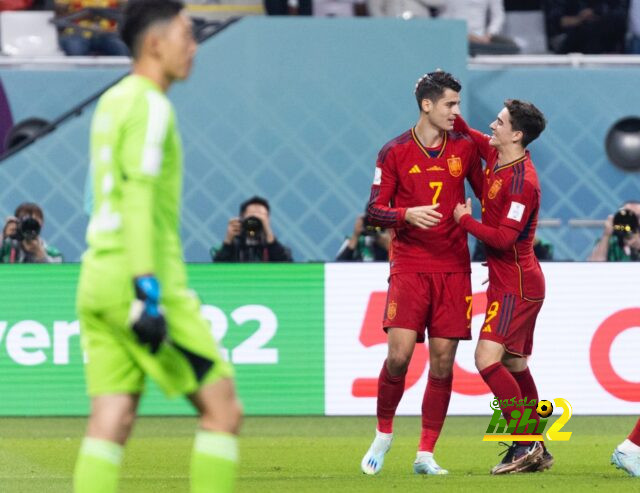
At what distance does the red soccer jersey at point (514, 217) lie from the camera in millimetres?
8203

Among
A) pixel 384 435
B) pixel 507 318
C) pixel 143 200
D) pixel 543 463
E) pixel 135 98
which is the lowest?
pixel 543 463

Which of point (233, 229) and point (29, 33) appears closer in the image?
point (233, 229)

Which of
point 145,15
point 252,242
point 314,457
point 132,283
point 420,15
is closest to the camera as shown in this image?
point 132,283

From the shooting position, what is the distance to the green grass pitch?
778 cm

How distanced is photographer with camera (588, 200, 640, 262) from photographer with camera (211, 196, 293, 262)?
2.72 meters

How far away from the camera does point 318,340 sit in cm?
1220

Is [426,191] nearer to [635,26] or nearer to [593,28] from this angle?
[635,26]

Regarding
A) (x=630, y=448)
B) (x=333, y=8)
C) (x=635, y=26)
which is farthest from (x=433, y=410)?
(x=635, y=26)

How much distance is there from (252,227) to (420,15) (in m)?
4.02

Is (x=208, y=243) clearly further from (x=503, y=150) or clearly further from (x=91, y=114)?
(x=503, y=150)

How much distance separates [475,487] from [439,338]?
104 cm

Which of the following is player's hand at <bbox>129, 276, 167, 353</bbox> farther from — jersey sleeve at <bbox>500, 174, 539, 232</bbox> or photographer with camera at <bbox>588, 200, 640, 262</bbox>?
photographer with camera at <bbox>588, 200, 640, 262</bbox>

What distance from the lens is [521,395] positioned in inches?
340

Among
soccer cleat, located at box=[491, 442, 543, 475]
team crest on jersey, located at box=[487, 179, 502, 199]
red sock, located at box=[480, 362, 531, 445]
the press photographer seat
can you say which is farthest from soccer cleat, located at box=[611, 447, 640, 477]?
the press photographer seat
